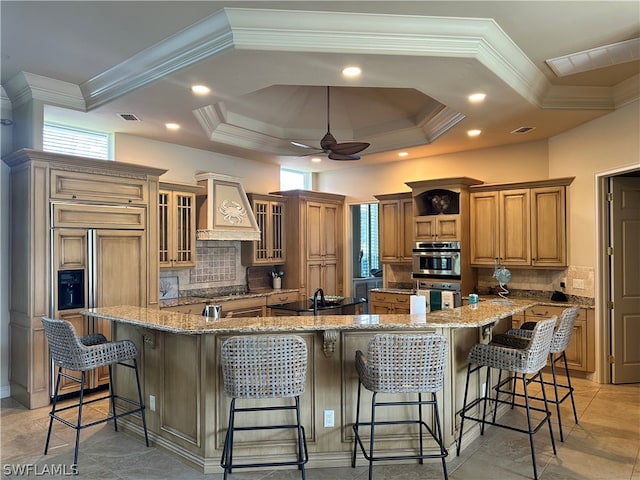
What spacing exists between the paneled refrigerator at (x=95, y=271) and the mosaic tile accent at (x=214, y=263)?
1.32m

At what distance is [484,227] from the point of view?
6.05 m

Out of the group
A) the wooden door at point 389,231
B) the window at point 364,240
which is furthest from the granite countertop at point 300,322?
the window at point 364,240

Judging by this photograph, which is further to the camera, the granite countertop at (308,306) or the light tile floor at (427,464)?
the granite countertop at (308,306)

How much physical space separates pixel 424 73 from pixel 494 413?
2.87 meters

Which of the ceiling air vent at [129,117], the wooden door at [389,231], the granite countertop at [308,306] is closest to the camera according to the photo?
the ceiling air vent at [129,117]

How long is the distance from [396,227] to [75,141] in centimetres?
→ 449

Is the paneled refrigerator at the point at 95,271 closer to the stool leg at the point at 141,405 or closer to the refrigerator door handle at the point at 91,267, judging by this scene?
the refrigerator door handle at the point at 91,267

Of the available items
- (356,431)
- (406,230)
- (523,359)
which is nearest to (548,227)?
(406,230)

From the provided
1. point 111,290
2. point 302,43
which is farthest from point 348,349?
point 111,290

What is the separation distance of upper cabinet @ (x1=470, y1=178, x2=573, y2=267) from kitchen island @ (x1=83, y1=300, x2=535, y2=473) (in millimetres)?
2640

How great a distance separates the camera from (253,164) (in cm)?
714

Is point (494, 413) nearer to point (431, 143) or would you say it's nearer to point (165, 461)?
point (165, 461)

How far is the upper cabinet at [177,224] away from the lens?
5.55 meters

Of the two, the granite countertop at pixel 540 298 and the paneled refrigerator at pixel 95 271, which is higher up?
the paneled refrigerator at pixel 95 271
